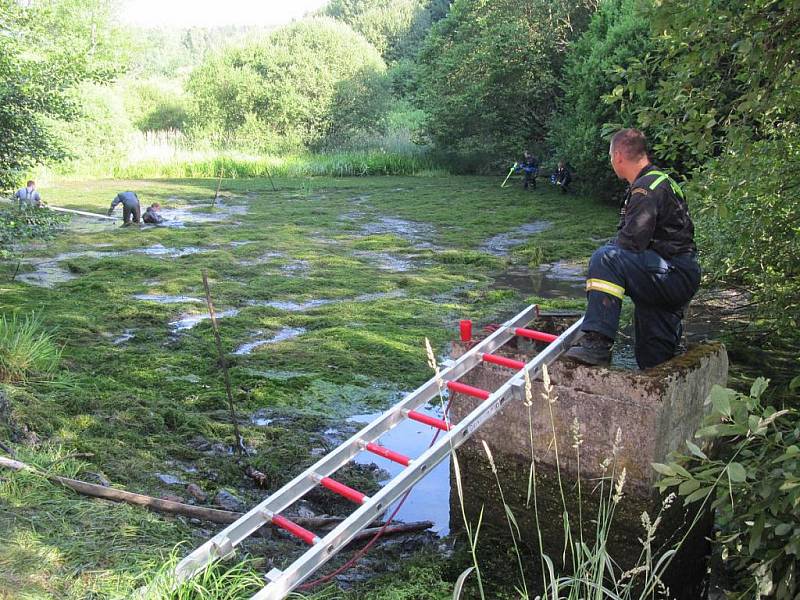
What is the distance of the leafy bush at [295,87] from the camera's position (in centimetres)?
4075

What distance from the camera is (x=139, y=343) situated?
342 inches

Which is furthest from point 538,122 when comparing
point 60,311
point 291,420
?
point 291,420

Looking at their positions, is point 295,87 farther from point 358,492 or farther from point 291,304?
point 358,492

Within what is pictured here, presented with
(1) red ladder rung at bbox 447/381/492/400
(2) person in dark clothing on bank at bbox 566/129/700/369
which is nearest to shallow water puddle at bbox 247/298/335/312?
(1) red ladder rung at bbox 447/381/492/400

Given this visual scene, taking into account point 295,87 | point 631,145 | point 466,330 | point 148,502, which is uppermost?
point 295,87

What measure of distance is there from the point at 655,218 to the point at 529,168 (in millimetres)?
22113

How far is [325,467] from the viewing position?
3.95 m

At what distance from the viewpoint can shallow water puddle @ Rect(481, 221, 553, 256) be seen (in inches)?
612

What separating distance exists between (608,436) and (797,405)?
9.55ft

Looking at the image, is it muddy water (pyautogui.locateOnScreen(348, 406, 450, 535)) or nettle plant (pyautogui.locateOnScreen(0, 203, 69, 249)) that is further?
nettle plant (pyautogui.locateOnScreen(0, 203, 69, 249))

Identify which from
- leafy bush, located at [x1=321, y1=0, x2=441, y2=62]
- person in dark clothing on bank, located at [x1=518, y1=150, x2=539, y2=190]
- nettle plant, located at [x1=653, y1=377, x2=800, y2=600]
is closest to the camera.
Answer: nettle plant, located at [x1=653, y1=377, x2=800, y2=600]

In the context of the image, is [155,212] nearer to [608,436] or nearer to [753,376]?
[753,376]

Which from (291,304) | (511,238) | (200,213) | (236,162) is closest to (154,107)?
(236,162)

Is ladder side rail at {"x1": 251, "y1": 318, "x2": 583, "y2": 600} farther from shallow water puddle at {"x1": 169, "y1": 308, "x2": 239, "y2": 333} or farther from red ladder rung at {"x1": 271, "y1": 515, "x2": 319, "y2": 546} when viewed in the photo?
shallow water puddle at {"x1": 169, "y1": 308, "x2": 239, "y2": 333}
